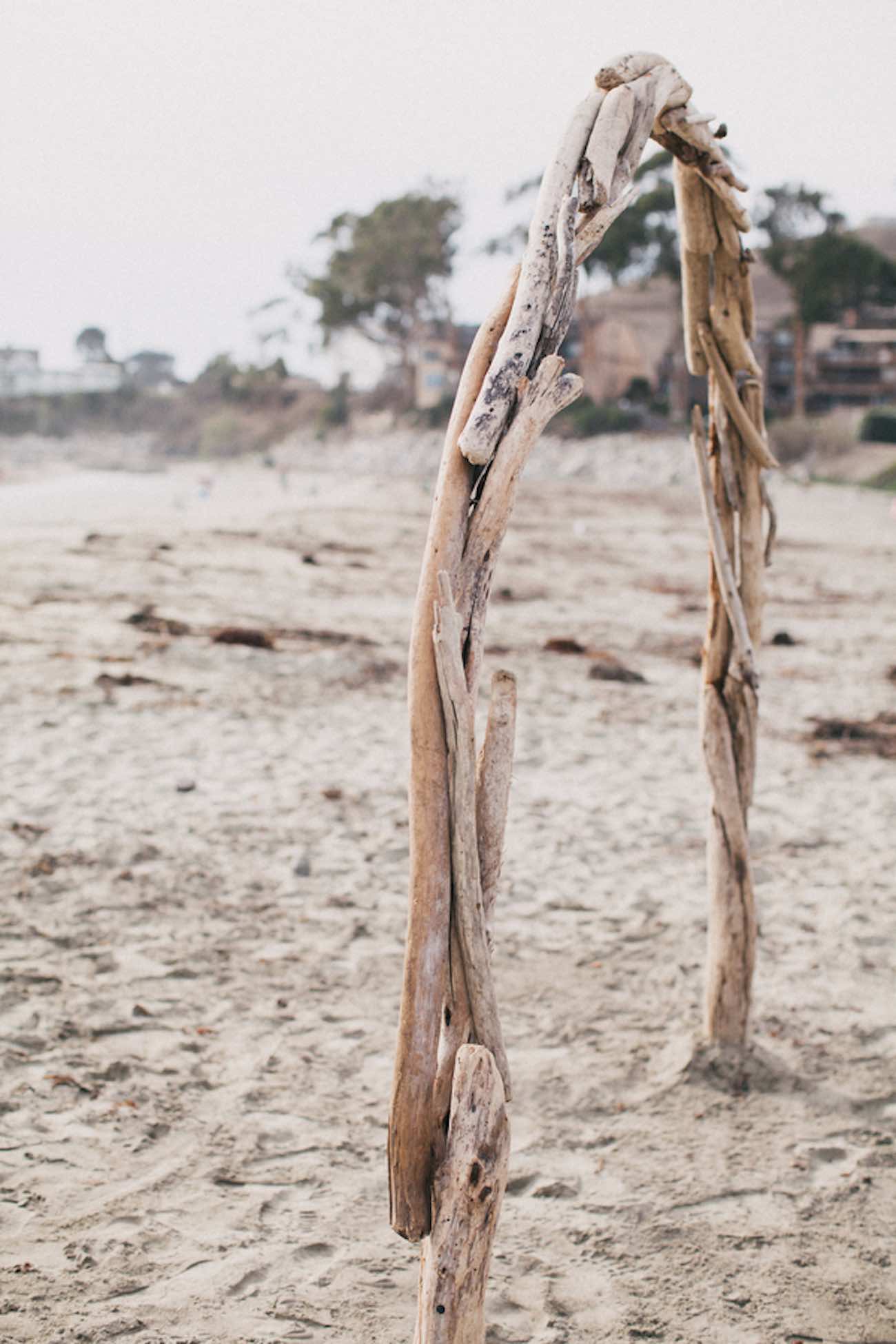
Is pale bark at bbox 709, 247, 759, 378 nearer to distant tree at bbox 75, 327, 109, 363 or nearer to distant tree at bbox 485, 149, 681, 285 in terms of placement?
distant tree at bbox 485, 149, 681, 285

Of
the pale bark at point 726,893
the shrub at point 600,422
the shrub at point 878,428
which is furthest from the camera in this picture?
the shrub at point 600,422

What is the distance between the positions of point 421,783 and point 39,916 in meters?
3.08

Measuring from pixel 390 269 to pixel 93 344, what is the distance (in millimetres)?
49040

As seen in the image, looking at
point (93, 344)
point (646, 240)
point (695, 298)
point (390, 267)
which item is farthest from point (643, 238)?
point (93, 344)

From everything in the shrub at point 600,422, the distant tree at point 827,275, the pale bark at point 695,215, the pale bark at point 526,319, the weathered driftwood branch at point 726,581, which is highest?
the distant tree at point 827,275

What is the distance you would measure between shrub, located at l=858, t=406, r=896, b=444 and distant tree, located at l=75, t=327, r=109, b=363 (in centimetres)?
6699

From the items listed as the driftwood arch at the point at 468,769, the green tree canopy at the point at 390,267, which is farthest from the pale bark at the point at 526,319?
the green tree canopy at the point at 390,267

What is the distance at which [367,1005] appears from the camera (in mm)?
3854

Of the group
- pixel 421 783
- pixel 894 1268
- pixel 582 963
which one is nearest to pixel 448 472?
pixel 421 783

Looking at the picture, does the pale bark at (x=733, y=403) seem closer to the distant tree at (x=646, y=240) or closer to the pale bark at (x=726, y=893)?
the pale bark at (x=726, y=893)

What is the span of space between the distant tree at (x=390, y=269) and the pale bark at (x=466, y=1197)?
44.6 meters

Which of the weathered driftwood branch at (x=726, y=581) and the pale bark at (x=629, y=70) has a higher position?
the pale bark at (x=629, y=70)

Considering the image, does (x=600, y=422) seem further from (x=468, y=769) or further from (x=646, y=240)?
(x=468, y=769)

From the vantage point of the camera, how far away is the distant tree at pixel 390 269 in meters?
43.4
